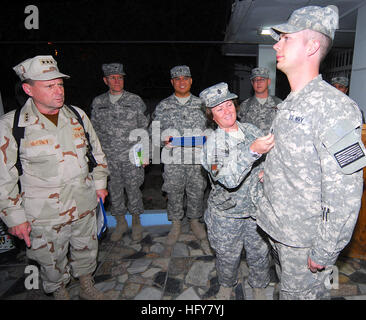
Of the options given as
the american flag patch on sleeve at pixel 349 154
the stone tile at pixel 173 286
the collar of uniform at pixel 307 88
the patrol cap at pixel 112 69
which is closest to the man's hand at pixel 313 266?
the american flag patch on sleeve at pixel 349 154

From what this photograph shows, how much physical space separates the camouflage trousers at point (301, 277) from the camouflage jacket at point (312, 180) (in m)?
0.08

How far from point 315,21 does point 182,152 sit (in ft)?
7.51

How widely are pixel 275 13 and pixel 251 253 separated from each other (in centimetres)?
364

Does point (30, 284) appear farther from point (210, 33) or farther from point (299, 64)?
point (210, 33)

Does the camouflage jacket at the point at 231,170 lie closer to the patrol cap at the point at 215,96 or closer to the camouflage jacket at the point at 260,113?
the patrol cap at the point at 215,96

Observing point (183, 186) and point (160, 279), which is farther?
point (183, 186)

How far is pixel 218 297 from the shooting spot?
7.89 feet

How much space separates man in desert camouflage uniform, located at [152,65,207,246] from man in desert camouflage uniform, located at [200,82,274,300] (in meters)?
1.22

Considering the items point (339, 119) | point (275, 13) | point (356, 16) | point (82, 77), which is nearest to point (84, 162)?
point (339, 119)

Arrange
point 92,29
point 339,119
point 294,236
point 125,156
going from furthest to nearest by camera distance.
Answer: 1. point 92,29
2. point 125,156
3. point 294,236
4. point 339,119

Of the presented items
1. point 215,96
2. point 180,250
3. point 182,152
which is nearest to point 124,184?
point 182,152

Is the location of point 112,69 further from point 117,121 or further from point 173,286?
point 173,286

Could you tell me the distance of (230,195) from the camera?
6.68ft

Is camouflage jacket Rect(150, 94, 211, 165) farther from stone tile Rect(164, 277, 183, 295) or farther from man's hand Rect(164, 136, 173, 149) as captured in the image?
stone tile Rect(164, 277, 183, 295)
